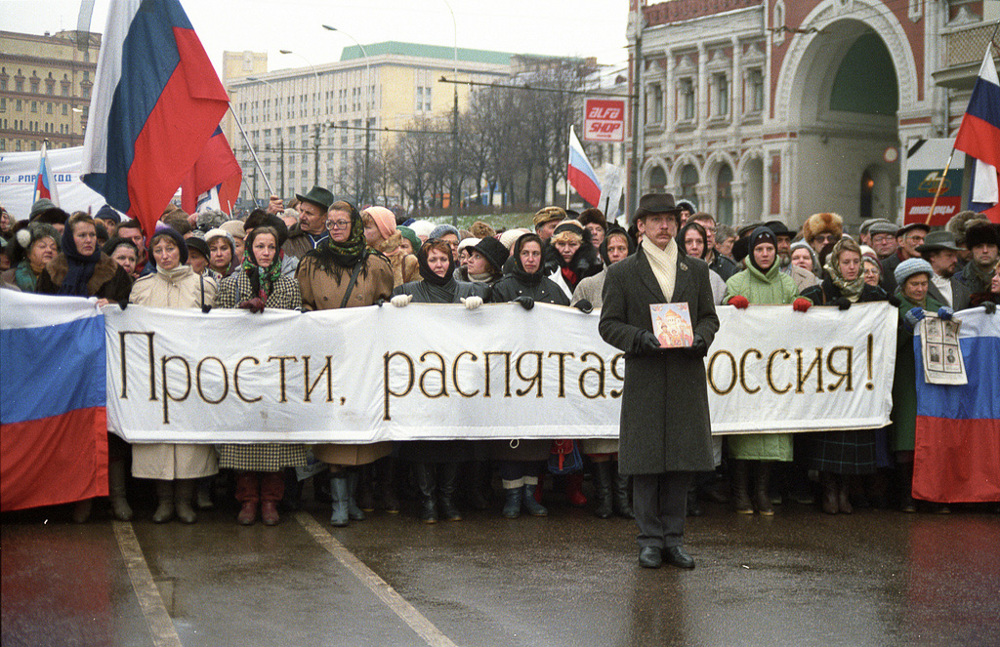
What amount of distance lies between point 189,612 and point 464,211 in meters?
71.0

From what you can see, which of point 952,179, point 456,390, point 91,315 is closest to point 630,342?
point 456,390

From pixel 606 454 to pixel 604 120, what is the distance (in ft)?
→ 73.9

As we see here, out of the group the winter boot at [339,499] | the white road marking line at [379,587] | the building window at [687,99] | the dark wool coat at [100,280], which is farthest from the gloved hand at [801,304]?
the building window at [687,99]

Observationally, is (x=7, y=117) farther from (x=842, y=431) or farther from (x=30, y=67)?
(x=842, y=431)

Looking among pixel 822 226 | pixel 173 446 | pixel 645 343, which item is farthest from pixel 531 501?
pixel 822 226

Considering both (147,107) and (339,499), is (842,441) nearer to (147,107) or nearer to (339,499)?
(339,499)

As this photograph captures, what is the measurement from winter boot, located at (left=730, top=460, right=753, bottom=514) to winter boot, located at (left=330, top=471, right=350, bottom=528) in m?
2.69

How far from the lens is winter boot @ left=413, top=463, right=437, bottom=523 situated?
792 centimetres

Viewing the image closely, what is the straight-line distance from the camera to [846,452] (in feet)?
27.5

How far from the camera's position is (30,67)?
36.1 meters

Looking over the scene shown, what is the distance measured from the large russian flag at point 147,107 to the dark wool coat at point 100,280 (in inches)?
23.3

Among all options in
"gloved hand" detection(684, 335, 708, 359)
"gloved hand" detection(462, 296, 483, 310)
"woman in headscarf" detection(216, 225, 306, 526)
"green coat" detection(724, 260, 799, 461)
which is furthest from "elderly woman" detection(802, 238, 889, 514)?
"woman in headscarf" detection(216, 225, 306, 526)

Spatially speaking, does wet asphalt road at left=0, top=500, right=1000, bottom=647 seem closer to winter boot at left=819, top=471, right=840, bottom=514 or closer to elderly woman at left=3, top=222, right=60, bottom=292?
winter boot at left=819, top=471, right=840, bottom=514

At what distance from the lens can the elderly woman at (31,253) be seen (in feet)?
25.9
